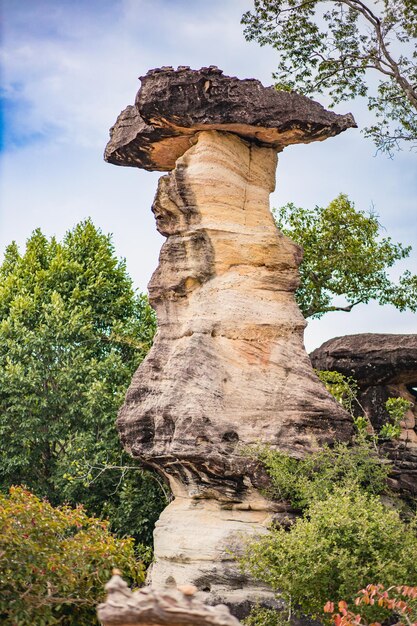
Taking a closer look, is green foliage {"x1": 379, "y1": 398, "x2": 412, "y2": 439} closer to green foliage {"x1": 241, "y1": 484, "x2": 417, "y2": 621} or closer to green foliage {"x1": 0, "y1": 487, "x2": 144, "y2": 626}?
green foliage {"x1": 241, "y1": 484, "x2": 417, "y2": 621}

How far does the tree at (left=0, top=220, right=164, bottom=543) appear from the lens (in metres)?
19.5

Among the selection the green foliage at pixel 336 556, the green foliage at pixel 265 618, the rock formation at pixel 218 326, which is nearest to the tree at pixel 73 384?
the rock formation at pixel 218 326

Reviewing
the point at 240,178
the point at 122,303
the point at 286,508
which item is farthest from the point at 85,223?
the point at 286,508

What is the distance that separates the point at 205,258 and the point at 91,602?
622cm

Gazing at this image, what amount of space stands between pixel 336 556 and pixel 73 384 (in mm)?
9249

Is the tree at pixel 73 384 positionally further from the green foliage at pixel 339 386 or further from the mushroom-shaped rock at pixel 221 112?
the mushroom-shaped rock at pixel 221 112

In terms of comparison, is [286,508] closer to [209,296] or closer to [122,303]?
[209,296]

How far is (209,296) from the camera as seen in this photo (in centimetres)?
1659

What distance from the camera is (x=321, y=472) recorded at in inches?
589

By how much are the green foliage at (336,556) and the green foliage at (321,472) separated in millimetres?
1354

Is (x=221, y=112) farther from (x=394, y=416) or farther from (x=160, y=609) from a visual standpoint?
(x=160, y=609)

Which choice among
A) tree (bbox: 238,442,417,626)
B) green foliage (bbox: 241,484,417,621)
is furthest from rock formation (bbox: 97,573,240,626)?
green foliage (bbox: 241,484,417,621)

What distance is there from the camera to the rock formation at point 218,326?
49.4ft

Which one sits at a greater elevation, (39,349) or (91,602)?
(39,349)
